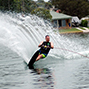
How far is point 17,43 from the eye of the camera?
16.6 meters

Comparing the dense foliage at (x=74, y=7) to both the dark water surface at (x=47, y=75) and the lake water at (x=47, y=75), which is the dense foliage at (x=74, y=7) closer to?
the lake water at (x=47, y=75)

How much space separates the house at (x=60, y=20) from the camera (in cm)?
5884

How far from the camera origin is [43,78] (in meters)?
11.3

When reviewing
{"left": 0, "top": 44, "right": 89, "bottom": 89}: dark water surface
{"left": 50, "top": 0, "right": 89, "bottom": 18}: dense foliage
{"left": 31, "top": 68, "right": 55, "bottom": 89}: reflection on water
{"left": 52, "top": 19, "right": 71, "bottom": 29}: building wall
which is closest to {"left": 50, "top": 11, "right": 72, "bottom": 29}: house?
{"left": 52, "top": 19, "right": 71, "bottom": 29}: building wall

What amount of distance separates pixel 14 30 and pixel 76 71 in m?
6.04

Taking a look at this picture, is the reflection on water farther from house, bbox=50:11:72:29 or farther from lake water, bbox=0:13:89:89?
house, bbox=50:11:72:29

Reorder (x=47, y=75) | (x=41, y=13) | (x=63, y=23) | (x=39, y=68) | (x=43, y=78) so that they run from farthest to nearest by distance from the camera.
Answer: (x=63, y=23)
(x=41, y=13)
(x=39, y=68)
(x=47, y=75)
(x=43, y=78)

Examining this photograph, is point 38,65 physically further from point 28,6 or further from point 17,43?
point 28,6

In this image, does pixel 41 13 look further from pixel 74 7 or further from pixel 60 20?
pixel 74 7

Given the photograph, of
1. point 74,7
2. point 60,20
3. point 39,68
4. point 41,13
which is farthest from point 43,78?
point 74,7

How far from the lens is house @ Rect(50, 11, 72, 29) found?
58.8m

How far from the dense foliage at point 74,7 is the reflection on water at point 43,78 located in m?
54.4

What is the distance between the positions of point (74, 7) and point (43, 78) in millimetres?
57062

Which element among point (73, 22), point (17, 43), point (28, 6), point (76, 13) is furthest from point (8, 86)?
point (76, 13)
